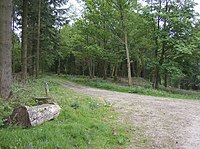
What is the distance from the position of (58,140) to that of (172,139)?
311cm

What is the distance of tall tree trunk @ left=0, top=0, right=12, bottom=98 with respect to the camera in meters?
8.47

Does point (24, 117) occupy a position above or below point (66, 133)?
above

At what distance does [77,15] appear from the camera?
100ft

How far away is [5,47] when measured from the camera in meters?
8.62

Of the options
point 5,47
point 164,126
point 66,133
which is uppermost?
point 5,47

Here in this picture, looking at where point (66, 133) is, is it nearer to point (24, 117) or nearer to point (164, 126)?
point (24, 117)

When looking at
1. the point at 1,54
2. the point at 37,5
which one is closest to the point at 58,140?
the point at 1,54

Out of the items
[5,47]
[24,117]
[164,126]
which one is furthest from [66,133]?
[5,47]

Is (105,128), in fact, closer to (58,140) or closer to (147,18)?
(58,140)

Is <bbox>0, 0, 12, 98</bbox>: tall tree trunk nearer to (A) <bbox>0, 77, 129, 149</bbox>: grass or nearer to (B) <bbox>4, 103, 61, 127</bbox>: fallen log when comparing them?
(A) <bbox>0, 77, 129, 149</bbox>: grass

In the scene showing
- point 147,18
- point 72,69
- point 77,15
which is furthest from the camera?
point 72,69

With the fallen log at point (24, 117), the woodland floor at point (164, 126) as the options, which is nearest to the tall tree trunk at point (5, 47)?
the fallen log at point (24, 117)

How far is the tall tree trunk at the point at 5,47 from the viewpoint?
27.8 feet

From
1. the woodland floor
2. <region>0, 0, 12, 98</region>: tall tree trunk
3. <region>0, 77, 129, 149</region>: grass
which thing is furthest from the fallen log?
<region>0, 0, 12, 98</region>: tall tree trunk
